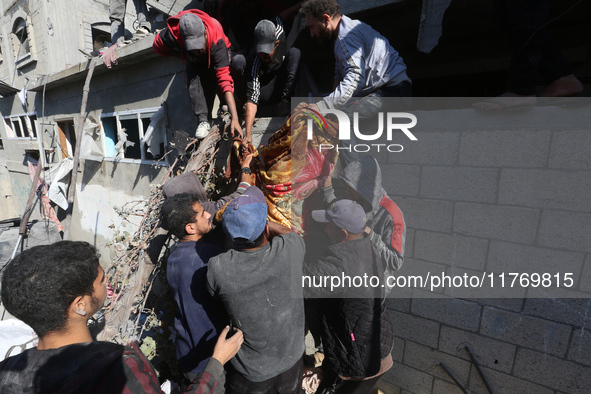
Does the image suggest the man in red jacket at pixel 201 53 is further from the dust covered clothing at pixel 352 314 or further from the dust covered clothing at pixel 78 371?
the dust covered clothing at pixel 78 371

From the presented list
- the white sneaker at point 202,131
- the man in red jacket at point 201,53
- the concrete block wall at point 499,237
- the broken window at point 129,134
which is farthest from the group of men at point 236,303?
the broken window at point 129,134

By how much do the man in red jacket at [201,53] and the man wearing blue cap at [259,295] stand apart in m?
1.63

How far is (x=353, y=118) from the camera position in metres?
2.63

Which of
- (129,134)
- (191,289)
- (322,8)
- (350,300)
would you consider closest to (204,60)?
(322,8)

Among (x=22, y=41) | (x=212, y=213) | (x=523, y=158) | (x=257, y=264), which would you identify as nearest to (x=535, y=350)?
(x=523, y=158)

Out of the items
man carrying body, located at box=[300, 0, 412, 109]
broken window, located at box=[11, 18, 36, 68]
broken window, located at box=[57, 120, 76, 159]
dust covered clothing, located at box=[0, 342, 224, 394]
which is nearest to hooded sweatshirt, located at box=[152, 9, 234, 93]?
man carrying body, located at box=[300, 0, 412, 109]

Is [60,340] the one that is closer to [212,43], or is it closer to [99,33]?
[212,43]

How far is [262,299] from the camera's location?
1.89 m

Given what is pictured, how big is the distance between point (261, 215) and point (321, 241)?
99cm

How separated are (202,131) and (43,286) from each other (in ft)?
8.57

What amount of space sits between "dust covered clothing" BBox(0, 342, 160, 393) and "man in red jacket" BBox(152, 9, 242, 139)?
2391mm

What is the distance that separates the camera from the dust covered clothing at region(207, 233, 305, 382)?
72.3 inches

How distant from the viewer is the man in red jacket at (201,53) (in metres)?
3.04

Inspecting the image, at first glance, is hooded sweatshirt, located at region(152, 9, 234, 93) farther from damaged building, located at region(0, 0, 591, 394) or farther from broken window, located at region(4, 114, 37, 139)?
broken window, located at region(4, 114, 37, 139)
